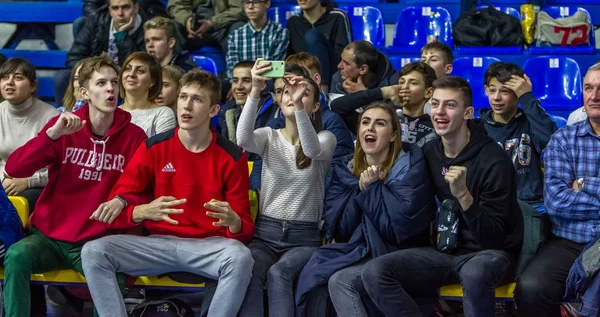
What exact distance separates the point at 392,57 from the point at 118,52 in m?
2.40

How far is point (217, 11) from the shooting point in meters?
8.83

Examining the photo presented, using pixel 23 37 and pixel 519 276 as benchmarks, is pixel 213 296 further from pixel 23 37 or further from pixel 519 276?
pixel 23 37

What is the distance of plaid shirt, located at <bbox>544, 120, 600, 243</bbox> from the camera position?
16.1ft

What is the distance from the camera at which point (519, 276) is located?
491 centimetres

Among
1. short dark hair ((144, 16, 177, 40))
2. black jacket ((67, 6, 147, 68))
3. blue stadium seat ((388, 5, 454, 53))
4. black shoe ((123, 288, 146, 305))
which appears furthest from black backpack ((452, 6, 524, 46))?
black shoe ((123, 288, 146, 305))

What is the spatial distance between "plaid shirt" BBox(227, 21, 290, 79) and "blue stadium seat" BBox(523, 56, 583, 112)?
2.12 m

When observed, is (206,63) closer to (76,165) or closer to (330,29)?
(330,29)

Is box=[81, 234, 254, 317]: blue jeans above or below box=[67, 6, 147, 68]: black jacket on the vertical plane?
below

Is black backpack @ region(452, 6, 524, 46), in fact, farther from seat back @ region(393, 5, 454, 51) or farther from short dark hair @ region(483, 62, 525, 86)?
short dark hair @ region(483, 62, 525, 86)

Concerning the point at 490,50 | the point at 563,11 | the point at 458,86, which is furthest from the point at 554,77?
the point at 458,86

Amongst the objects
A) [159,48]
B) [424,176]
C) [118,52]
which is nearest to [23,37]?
[118,52]

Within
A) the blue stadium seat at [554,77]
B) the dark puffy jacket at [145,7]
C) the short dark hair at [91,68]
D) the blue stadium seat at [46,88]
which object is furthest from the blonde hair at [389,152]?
the blue stadium seat at [46,88]

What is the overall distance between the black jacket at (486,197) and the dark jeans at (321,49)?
2922 millimetres

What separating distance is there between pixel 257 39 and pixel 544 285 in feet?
13.5
